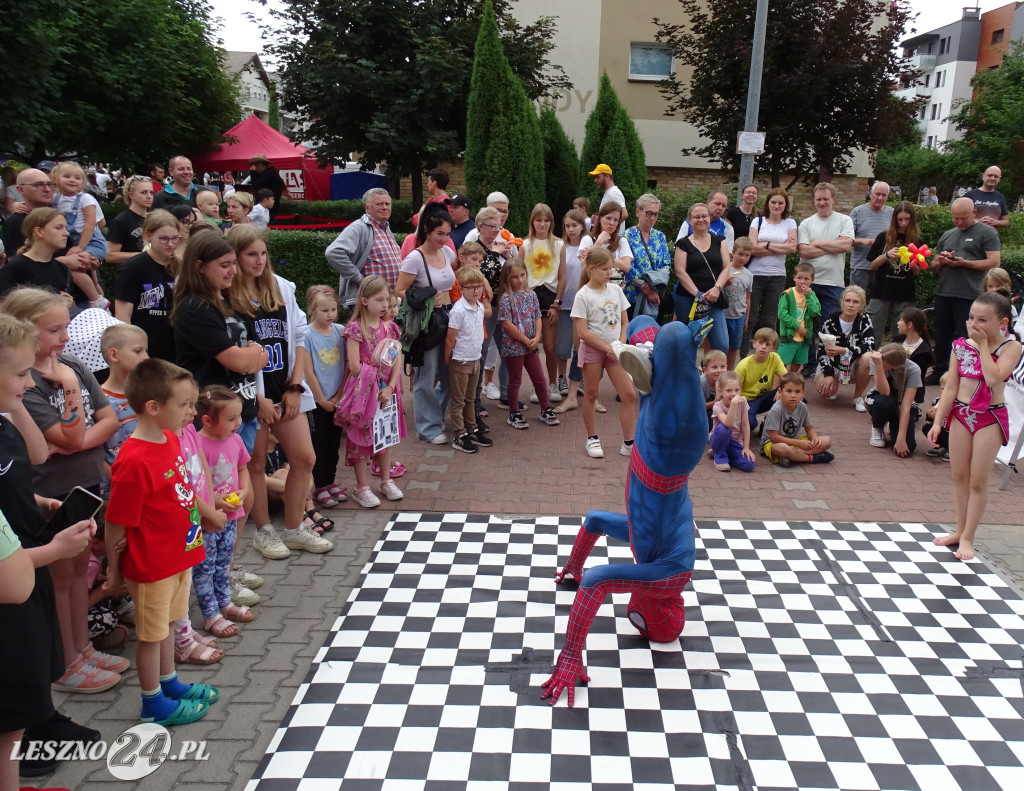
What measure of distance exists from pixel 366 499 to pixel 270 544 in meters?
0.84

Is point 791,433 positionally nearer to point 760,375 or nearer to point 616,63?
point 760,375

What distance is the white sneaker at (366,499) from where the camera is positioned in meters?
5.10

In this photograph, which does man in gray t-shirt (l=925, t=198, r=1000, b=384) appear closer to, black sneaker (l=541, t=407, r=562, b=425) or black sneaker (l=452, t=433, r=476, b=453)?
black sneaker (l=541, t=407, r=562, b=425)

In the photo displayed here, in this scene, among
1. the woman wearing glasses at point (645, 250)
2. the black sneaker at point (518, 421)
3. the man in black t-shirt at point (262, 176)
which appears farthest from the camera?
the man in black t-shirt at point (262, 176)

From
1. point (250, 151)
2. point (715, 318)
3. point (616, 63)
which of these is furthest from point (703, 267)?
point (250, 151)

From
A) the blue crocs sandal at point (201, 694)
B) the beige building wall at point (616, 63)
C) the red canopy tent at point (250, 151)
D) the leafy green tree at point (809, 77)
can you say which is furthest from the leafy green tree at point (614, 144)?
the blue crocs sandal at point (201, 694)

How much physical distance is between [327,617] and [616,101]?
11.5 meters

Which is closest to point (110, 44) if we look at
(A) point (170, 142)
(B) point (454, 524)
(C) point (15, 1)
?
(A) point (170, 142)

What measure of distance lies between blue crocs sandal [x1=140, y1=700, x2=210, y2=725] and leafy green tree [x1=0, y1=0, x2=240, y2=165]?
33.1 feet

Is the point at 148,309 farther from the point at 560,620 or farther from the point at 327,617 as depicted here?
the point at 560,620

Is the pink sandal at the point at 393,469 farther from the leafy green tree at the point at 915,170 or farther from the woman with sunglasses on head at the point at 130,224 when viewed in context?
the leafy green tree at the point at 915,170

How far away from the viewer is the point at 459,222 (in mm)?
6906

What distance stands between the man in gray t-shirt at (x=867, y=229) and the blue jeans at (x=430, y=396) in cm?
474

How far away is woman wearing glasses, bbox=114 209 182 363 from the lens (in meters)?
4.36
